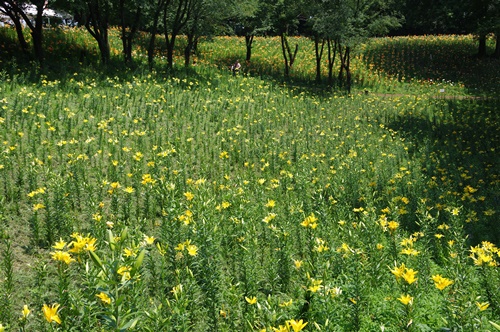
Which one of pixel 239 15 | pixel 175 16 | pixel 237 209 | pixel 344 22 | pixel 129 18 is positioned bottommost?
pixel 237 209

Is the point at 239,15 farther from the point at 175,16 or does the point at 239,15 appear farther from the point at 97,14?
the point at 97,14

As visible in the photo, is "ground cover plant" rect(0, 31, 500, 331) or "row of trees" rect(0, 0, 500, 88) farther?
"row of trees" rect(0, 0, 500, 88)

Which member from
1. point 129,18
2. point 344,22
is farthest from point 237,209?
point 129,18

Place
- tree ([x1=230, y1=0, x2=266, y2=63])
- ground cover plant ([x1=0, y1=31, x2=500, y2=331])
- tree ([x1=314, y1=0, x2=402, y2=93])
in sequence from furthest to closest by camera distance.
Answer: tree ([x1=230, y1=0, x2=266, y2=63]) → tree ([x1=314, y1=0, x2=402, y2=93]) → ground cover plant ([x1=0, y1=31, x2=500, y2=331])

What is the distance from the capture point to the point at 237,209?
511 centimetres

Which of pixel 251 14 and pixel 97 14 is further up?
pixel 251 14

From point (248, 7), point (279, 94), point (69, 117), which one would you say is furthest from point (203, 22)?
point (69, 117)

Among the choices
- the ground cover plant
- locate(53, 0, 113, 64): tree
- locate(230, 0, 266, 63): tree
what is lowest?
the ground cover plant

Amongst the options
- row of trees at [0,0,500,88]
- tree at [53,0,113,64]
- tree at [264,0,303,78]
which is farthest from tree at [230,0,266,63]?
tree at [53,0,113,64]

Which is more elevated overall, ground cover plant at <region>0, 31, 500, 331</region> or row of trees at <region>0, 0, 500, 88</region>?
row of trees at <region>0, 0, 500, 88</region>

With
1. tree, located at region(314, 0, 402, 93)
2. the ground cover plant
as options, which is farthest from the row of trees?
the ground cover plant

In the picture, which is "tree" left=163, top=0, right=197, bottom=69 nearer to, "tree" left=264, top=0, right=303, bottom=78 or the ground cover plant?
the ground cover plant

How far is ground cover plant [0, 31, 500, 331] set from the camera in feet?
9.97

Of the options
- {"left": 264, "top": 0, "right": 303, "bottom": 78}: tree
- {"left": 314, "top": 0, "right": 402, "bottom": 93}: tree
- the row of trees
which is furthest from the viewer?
{"left": 264, "top": 0, "right": 303, "bottom": 78}: tree
